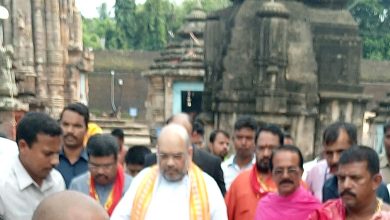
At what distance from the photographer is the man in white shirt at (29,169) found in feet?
10.9

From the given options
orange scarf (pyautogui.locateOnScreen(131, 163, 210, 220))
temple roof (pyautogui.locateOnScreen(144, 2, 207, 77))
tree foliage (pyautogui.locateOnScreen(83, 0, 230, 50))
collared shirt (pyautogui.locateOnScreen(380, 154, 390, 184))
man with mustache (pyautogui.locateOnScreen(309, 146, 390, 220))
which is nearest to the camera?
man with mustache (pyautogui.locateOnScreen(309, 146, 390, 220))

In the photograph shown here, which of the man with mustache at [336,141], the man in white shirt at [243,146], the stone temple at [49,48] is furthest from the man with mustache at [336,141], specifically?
the stone temple at [49,48]

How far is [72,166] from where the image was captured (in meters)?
4.54

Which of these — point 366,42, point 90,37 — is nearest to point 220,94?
point 366,42

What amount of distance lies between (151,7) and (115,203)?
4107 centimetres

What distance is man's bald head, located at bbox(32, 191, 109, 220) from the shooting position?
1.96 metres

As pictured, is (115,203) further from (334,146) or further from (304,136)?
(304,136)

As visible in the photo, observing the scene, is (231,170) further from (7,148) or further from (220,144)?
(7,148)

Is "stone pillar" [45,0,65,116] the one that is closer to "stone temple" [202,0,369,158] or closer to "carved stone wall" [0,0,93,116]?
"carved stone wall" [0,0,93,116]

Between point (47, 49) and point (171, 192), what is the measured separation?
1855cm

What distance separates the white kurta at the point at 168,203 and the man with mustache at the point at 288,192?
42 centimetres

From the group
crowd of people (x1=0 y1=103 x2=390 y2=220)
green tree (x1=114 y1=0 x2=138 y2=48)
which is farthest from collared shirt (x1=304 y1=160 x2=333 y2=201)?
green tree (x1=114 y1=0 x2=138 y2=48)

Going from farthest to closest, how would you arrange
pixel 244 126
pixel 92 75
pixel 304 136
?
pixel 92 75
pixel 304 136
pixel 244 126

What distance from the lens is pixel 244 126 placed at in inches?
213
